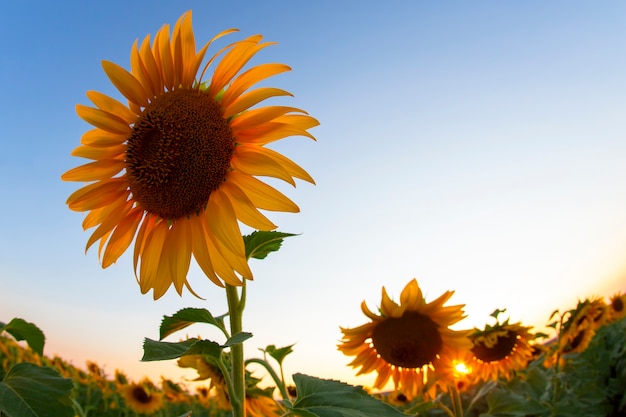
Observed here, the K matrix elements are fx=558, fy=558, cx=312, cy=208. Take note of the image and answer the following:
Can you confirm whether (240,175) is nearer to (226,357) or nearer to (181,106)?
(181,106)

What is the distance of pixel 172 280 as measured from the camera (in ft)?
7.35

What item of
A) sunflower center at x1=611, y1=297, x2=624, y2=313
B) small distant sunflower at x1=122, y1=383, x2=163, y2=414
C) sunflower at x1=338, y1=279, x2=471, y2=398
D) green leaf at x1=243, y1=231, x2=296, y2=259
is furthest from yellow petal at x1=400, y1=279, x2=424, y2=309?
sunflower center at x1=611, y1=297, x2=624, y2=313

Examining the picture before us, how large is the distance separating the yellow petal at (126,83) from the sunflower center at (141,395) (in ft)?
19.5

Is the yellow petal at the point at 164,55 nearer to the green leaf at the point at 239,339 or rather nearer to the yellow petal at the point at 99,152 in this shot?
the yellow petal at the point at 99,152

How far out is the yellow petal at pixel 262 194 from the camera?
211 cm

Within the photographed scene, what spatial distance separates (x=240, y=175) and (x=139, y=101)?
24.1 inches

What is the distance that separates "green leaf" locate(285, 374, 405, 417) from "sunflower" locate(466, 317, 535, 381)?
9.92 ft

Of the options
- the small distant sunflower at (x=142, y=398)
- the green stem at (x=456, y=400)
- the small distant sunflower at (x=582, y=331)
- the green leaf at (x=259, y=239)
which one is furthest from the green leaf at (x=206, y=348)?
the small distant sunflower at (x=142, y=398)

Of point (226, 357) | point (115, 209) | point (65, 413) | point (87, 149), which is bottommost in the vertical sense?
point (65, 413)

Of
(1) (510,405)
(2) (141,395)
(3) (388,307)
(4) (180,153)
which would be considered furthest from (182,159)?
(2) (141,395)

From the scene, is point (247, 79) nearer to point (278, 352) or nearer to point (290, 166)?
point (290, 166)

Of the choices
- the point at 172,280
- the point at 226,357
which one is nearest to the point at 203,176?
the point at 172,280

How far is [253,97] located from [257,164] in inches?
10.2

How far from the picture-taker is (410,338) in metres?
3.98
